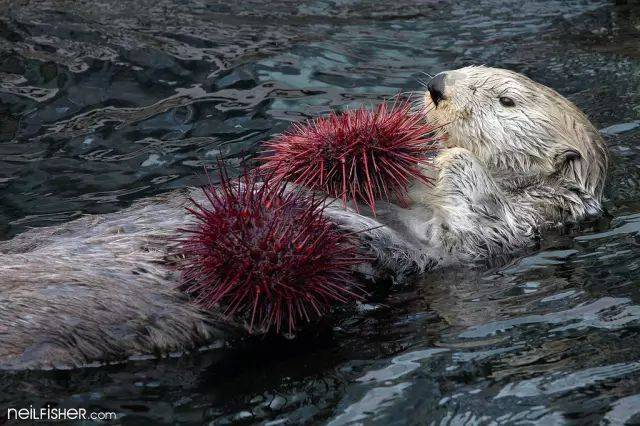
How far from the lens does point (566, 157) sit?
20.2ft

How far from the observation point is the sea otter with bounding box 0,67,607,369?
14.9 feet

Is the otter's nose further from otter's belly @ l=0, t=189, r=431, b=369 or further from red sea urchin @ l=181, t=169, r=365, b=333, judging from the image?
red sea urchin @ l=181, t=169, r=365, b=333

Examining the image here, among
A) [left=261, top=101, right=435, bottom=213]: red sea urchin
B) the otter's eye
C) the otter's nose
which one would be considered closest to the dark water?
[left=261, top=101, right=435, bottom=213]: red sea urchin

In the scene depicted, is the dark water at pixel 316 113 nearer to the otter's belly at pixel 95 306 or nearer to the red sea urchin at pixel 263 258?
the otter's belly at pixel 95 306

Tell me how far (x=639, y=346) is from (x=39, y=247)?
324cm

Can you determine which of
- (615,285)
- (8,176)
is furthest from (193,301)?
(8,176)

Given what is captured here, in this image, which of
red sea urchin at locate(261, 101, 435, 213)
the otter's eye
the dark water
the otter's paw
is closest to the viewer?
the dark water

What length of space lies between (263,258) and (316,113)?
4111mm

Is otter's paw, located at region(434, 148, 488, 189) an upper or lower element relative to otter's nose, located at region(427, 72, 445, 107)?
lower

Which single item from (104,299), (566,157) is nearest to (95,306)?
(104,299)

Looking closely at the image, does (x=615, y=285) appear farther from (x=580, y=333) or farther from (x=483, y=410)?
(x=483, y=410)

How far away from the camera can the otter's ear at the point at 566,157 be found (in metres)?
6.14

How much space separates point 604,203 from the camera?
6.62 meters

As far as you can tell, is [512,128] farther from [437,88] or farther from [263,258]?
[263,258]
